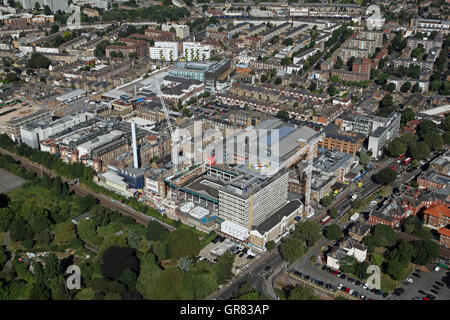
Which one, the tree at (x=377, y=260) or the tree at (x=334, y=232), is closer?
the tree at (x=377, y=260)

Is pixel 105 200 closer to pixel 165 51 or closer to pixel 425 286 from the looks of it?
pixel 425 286

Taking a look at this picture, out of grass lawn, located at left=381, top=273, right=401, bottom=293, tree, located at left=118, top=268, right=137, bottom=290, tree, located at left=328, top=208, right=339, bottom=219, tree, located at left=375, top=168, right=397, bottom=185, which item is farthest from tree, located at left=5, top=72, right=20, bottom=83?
grass lawn, located at left=381, top=273, right=401, bottom=293

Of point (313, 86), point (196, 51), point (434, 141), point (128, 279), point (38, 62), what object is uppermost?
point (196, 51)

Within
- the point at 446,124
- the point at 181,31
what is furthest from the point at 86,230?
the point at 181,31

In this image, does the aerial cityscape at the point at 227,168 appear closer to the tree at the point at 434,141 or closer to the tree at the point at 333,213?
the tree at the point at 434,141

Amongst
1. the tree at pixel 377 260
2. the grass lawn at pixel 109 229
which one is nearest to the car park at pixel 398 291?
the tree at pixel 377 260

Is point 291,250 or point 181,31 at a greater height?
point 181,31

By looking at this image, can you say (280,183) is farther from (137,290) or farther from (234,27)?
(234,27)

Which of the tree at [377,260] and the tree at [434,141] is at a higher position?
the tree at [434,141]
